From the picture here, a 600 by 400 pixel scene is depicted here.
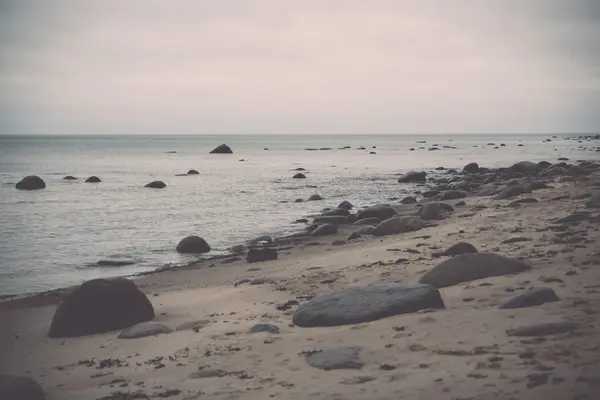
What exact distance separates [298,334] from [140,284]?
5.24 m

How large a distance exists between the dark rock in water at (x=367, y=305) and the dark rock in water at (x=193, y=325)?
50.7 inches

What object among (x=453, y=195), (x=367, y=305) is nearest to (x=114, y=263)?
(x=367, y=305)

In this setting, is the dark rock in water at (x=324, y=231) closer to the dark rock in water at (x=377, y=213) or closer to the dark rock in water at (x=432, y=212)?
the dark rock in water at (x=377, y=213)

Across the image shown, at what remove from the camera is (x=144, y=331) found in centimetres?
714

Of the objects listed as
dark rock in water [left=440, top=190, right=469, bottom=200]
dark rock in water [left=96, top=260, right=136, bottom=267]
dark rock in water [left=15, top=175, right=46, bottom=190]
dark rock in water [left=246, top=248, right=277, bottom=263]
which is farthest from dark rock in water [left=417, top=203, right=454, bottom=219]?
dark rock in water [left=15, top=175, right=46, bottom=190]

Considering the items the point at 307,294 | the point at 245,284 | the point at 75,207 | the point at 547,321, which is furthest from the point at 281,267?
the point at 75,207

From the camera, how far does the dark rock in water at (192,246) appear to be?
47.0 feet

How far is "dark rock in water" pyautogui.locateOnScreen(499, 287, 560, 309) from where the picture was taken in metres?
6.15

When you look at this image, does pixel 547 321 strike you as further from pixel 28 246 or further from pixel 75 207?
pixel 75 207

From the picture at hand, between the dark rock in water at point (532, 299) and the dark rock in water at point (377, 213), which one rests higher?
the dark rock in water at point (532, 299)

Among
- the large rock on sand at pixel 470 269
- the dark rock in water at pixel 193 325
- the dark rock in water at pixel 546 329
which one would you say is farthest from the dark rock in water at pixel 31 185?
the dark rock in water at pixel 546 329

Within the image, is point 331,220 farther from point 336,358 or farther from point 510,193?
point 336,358

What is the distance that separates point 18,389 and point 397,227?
11.2 meters

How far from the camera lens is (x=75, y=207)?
938 inches
